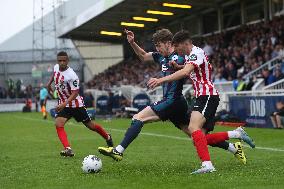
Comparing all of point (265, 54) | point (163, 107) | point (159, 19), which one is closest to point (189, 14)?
point (159, 19)

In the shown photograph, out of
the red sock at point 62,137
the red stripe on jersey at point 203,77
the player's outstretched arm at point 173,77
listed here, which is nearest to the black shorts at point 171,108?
the red stripe on jersey at point 203,77

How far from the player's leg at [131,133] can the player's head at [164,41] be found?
2.98 ft

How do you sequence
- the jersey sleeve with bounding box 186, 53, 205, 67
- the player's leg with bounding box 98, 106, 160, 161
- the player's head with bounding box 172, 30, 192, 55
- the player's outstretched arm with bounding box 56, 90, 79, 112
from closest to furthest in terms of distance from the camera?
the jersey sleeve with bounding box 186, 53, 205, 67 < the player's head with bounding box 172, 30, 192, 55 < the player's leg with bounding box 98, 106, 160, 161 < the player's outstretched arm with bounding box 56, 90, 79, 112

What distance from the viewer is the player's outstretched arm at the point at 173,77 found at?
27.3ft

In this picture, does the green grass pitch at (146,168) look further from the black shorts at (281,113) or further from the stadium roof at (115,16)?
the stadium roof at (115,16)

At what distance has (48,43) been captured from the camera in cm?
6219

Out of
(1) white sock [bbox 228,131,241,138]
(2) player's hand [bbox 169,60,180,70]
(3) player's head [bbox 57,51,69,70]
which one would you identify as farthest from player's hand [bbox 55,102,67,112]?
(1) white sock [bbox 228,131,241,138]

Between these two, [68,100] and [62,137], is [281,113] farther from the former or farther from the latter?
[68,100]

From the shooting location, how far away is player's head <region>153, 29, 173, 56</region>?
959cm

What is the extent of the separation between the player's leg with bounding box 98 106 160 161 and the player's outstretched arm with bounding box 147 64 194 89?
1.12 meters

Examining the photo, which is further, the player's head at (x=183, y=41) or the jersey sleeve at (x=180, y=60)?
the jersey sleeve at (x=180, y=60)

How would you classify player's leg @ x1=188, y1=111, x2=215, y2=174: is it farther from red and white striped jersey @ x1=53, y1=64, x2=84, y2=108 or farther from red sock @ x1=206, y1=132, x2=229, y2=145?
red and white striped jersey @ x1=53, y1=64, x2=84, y2=108

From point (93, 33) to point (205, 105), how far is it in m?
43.1

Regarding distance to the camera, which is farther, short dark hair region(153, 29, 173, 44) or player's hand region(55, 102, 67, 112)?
player's hand region(55, 102, 67, 112)
